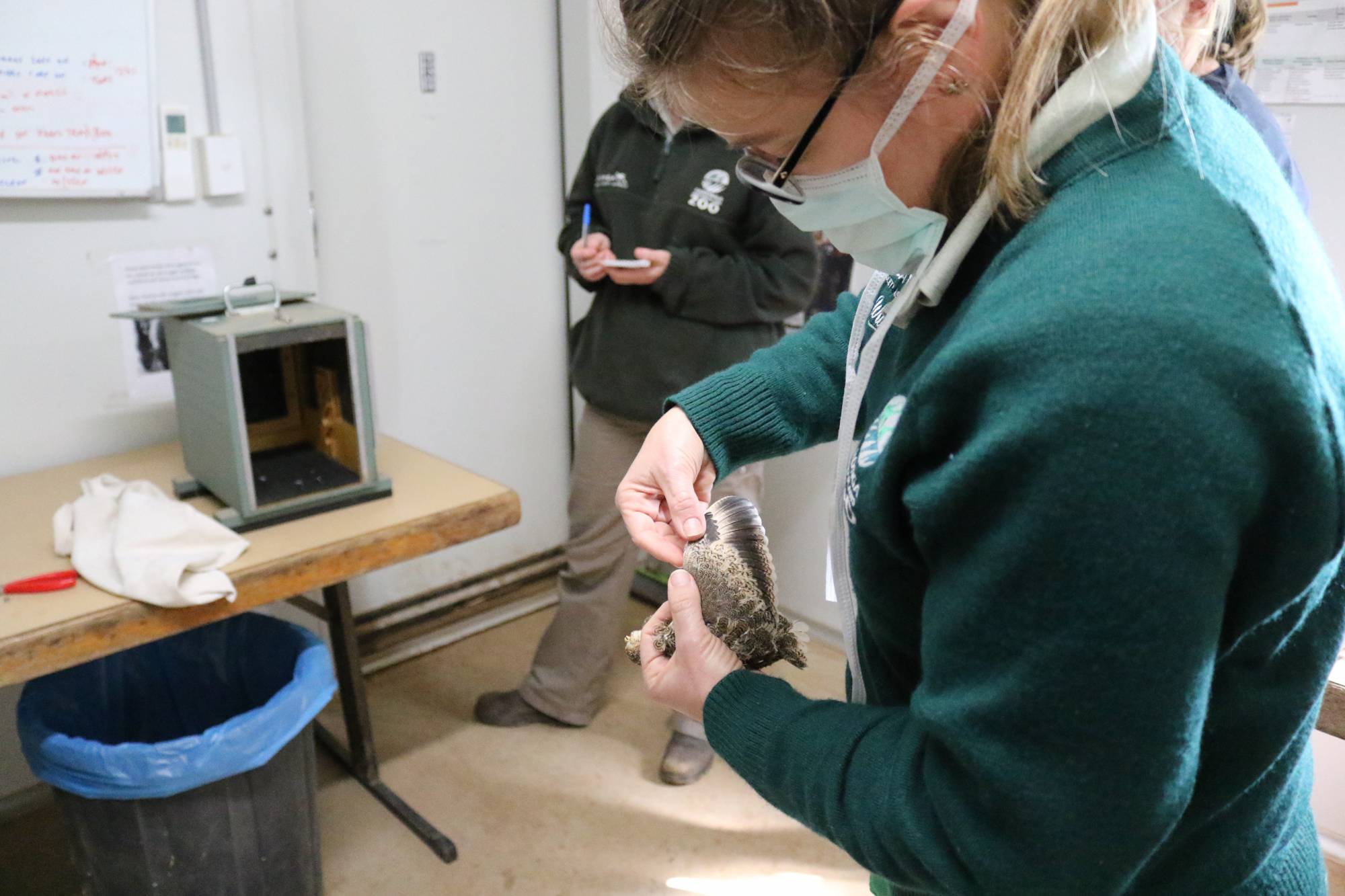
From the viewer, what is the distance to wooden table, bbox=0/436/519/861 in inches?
54.3

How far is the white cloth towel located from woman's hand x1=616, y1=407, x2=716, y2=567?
2.67 feet

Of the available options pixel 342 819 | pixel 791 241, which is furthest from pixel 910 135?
pixel 342 819

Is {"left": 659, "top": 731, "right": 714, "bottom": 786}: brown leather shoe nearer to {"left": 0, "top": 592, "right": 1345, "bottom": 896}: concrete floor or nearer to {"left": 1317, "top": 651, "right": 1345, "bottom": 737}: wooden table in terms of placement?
{"left": 0, "top": 592, "right": 1345, "bottom": 896}: concrete floor

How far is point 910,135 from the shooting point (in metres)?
0.65

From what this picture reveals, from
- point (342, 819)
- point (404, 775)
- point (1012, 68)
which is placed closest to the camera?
point (1012, 68)

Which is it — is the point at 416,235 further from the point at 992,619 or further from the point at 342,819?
the point at 992,619

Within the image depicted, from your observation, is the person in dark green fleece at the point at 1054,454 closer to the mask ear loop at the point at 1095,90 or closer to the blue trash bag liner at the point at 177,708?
the mask ear loop at the point at 1095,90

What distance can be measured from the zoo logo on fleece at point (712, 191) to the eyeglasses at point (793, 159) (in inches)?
55.2

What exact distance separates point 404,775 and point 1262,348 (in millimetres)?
2217

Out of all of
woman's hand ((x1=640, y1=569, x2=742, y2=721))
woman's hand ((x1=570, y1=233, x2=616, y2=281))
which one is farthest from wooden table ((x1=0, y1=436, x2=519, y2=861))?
woman's hand ((x1=640, y1=569, x2=742, y2=721))

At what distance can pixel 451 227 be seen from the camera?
104 inches

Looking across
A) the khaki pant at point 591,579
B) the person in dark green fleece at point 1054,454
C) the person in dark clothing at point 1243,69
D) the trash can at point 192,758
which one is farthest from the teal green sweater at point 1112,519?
the khaki pant at point 591,579

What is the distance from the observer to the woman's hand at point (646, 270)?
2.16 metres

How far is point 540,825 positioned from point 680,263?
130 centimetres
